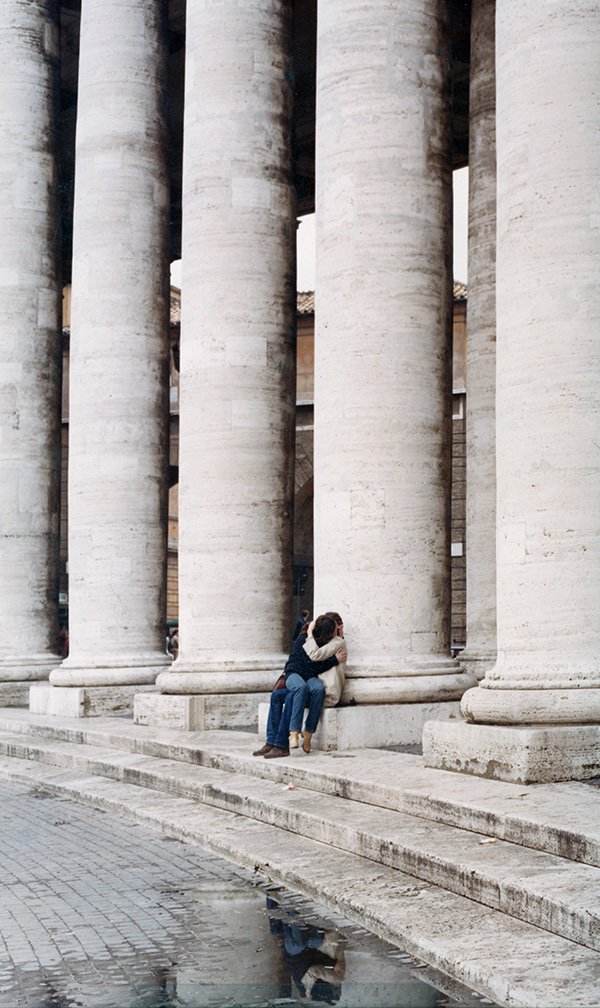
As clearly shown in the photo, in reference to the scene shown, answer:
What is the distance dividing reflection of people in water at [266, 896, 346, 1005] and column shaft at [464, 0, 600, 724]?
14.5ft

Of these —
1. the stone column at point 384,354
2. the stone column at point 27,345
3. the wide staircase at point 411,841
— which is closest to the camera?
the wide staircase at point 411,841

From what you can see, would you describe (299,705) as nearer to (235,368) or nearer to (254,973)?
(235,368)

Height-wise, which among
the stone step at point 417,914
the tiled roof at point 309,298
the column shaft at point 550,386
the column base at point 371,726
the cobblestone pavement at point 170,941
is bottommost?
the cobblestone pavement at point 170,941

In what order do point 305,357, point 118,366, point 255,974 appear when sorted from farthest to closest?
point 305,357 → point 118,366 → point 255,974

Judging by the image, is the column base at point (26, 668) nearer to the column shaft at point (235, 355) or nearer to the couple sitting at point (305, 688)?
the column shaft at point (235, 355)

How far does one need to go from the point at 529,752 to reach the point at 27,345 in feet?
64.3

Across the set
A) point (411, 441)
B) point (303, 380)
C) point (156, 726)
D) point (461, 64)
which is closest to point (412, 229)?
point (411, 441)

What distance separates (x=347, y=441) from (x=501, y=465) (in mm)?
3738

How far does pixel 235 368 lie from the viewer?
23.0 metres

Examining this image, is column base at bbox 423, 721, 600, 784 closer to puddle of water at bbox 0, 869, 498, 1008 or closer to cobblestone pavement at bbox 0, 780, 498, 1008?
cobblestone pavement at bbox 0, 780, 498, 1008

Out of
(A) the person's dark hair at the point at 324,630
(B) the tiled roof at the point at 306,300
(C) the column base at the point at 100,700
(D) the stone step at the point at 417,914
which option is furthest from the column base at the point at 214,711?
(B) the tiled roof at the point at 306,300

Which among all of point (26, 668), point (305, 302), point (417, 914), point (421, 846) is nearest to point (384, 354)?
point (421, 846)

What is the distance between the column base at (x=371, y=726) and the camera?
18.3 meters

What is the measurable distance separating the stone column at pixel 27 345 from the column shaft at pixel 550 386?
670 inches
